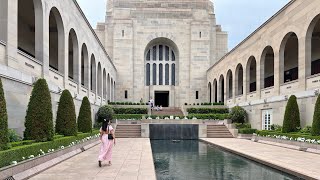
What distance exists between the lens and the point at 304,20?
66.0 ft

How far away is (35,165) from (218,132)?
20.7m

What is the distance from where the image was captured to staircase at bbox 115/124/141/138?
1072 inches

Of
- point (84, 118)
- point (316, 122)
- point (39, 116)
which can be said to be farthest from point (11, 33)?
point (316, 122)

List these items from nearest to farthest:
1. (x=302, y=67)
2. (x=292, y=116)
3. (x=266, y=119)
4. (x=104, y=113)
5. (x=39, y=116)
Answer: (x=39, y=116) → (x=292, y=116) → (x=302, y=67) → (x=266, y=119) → (x=104, y=113)

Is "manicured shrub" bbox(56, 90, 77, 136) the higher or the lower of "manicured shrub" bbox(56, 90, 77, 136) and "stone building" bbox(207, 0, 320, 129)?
the lower

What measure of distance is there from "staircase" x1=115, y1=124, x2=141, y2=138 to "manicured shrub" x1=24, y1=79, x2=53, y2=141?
15550mm

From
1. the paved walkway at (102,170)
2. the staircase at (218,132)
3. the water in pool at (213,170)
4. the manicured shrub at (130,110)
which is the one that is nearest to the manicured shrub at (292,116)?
the water in pool at (213,170)

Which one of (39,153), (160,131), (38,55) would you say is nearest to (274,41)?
(160,131)

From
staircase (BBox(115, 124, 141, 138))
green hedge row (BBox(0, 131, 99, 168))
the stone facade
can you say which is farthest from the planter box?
the stone facade

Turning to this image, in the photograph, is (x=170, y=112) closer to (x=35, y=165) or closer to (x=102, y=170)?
(x=102, y=170)

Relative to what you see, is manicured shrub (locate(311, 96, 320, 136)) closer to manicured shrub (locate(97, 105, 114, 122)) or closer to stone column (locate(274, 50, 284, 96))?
stone column (locate(274, 50, 284, 96))

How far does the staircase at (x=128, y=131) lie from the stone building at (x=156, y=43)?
2044 cm

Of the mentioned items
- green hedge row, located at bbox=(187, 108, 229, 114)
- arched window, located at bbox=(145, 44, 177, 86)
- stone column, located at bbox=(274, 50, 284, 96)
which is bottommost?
green hedge row, located at bbox=(187, 108, 229, 114)

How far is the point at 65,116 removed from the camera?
14828mm
